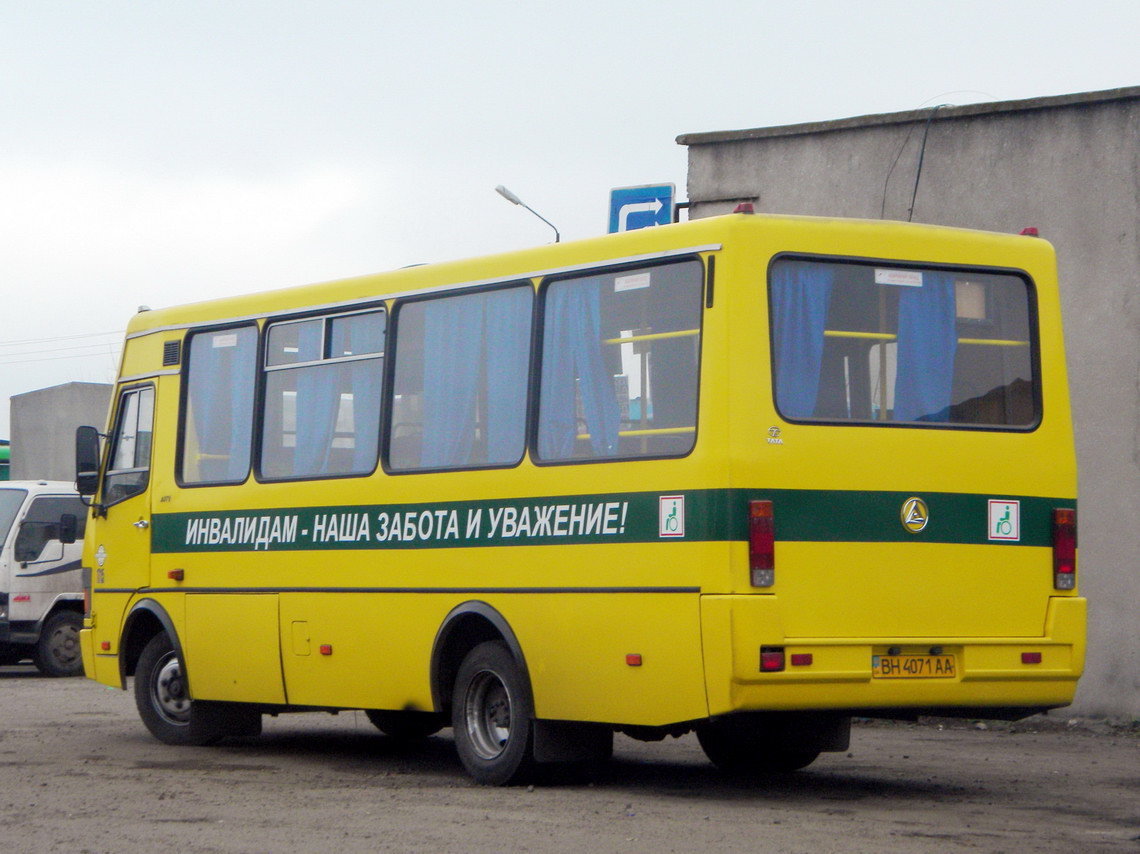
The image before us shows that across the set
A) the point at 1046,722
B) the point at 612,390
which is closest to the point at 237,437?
the point at 612,390

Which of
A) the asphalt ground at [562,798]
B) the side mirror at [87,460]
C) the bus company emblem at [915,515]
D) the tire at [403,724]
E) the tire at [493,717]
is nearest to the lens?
the asphalt ground at [562,798]

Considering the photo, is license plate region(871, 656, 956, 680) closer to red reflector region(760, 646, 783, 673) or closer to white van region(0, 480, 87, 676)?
red reflector region(760, 646, 783, 673)

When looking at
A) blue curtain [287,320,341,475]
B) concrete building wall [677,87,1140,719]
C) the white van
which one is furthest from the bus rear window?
the white van

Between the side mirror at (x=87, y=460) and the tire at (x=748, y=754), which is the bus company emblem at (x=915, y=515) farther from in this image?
the side mirror at (x=87, y=460)

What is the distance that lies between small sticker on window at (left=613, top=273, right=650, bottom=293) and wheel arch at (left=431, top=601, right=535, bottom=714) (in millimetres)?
1908

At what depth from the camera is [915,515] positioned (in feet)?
31.5

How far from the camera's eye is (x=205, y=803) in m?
9.81

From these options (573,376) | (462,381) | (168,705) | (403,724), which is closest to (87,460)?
(168,705)

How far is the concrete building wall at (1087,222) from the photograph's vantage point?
1499 cm

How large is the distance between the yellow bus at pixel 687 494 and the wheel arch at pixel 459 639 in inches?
0.8

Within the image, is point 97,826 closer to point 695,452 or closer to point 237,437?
point 695,452

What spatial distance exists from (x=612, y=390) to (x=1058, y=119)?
699cm

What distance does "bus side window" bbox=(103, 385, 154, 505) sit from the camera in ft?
44.7

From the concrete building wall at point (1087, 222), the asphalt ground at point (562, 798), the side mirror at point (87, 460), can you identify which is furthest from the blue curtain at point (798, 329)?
the concrete building wall at point (1087, 222)
